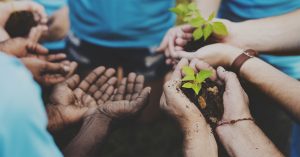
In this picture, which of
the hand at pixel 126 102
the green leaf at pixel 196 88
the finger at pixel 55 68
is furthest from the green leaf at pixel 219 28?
the finger at pixel 55 68

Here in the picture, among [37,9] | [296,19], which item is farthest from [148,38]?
[296,19]

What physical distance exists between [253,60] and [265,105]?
2.59ft

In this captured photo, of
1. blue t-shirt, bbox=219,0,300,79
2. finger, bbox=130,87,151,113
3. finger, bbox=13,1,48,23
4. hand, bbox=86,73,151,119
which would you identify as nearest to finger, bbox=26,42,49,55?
finger, bbox=13,1,48,23

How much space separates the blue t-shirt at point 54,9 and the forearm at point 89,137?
1.62 m

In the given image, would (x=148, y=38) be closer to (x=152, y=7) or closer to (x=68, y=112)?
(x=152, y=7)

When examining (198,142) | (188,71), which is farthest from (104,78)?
(198,142)

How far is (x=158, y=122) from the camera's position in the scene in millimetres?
4293

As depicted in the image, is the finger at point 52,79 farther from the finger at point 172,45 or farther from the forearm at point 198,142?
the forearm at point 198,142

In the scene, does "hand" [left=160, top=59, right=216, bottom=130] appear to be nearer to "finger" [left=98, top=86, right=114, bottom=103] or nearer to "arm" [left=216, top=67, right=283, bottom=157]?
"arm" [left=216, top=67, right=283, bottom=157]

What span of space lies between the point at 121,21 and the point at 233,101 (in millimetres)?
1459

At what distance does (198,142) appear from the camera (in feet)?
6.52

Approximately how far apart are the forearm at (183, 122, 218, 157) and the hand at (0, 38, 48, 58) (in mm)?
1550

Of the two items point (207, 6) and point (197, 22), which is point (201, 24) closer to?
point (197, 22)

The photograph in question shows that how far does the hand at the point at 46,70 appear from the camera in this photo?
2715mm
